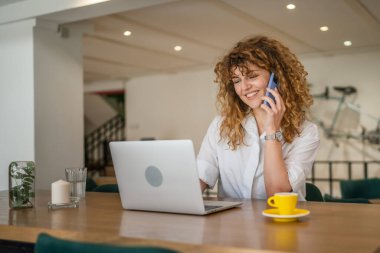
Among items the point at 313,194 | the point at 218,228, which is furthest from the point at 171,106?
the point at 218,228

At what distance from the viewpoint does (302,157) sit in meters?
2.04

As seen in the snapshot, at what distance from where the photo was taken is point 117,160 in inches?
67.4

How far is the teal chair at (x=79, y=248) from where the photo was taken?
827 millimetres

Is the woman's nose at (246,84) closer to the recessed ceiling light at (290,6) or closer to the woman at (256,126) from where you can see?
the woman at (256,126)

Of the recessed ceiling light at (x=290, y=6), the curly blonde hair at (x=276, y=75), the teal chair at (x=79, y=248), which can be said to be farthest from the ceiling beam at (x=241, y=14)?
the teal chair at (x=79, y=248)

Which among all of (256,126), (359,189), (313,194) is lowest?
(359,189)

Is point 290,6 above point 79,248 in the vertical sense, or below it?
above

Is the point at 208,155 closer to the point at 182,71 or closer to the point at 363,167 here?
the point at 363,167

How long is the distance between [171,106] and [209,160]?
879cm

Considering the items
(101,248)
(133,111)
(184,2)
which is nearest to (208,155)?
(101,248)

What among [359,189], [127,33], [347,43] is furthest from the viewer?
[347,43]

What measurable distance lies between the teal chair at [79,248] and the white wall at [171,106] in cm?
925

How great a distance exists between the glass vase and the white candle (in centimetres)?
10

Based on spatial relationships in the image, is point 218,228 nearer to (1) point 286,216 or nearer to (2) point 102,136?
(1) point 286,216
